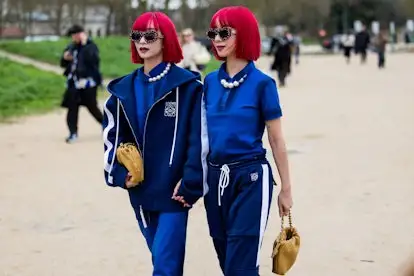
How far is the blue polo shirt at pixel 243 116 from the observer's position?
177 inches

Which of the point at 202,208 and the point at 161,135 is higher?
the point at 161,135

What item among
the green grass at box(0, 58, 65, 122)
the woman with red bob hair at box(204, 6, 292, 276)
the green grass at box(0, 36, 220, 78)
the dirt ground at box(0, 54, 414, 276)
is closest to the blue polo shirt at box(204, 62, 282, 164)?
the woman with red bob hair at box(204, 6, 292, 276)

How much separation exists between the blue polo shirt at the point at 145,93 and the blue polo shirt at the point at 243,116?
1.16 feet

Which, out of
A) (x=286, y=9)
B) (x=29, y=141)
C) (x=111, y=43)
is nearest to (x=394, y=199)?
(x=29, y=141)

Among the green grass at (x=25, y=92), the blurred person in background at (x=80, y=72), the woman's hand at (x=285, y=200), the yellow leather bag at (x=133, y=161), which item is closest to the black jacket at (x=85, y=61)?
the blurred person in background at (x=80, y=72)

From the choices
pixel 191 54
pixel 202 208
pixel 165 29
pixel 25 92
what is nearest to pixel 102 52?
pixel 25 92

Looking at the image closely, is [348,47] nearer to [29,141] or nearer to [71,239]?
[29,141]

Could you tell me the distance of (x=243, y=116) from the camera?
14.8 ft

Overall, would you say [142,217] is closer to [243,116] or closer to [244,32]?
[243,116]

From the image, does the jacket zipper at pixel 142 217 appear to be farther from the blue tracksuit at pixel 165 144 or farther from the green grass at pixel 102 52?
the green grass at pixel 102 52

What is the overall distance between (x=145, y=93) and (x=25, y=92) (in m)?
17.8

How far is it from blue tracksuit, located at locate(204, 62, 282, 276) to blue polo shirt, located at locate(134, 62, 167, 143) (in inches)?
11.3

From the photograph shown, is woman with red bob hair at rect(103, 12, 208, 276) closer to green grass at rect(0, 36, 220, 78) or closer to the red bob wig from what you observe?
the red bob wig

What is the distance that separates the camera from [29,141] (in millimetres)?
14430
